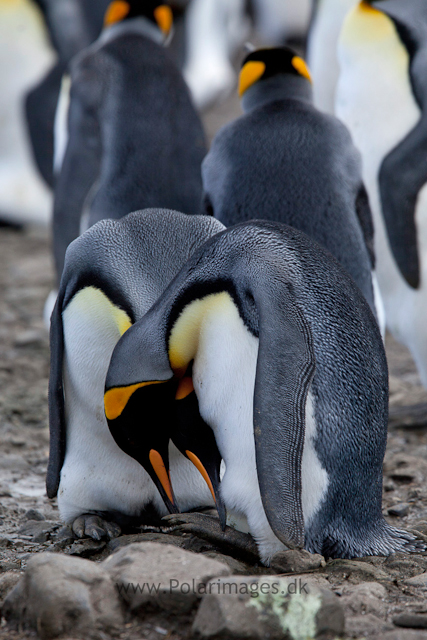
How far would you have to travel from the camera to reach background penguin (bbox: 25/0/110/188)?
664 cm

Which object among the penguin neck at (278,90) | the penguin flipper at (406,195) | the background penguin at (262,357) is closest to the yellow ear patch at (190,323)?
the background penguin at (262,357)

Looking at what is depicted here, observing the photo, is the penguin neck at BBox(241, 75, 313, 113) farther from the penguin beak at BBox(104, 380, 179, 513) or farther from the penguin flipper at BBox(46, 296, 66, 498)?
the penguin beak at BBox(104, 380, 179, 513)

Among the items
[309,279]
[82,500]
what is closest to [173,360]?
[309,279]

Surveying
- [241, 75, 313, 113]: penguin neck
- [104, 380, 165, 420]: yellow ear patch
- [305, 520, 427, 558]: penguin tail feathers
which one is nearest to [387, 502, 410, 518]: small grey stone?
[305, 520, 427, 558]: penguin tail feathers

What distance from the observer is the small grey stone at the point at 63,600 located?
5.86ft

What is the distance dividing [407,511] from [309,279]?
0.98 metres

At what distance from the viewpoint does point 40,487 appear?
3.08 meters

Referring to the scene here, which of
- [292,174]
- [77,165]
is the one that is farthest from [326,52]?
[292,174]

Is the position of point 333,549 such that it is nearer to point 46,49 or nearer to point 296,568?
point 296,568

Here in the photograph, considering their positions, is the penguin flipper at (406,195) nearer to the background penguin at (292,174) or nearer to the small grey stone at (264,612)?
the background penguin at (292,174)

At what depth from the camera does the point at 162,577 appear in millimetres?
1862

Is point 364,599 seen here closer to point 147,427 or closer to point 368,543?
point 368,543

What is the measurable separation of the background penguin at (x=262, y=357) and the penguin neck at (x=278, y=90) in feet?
3.35

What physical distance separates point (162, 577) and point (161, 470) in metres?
0.58
